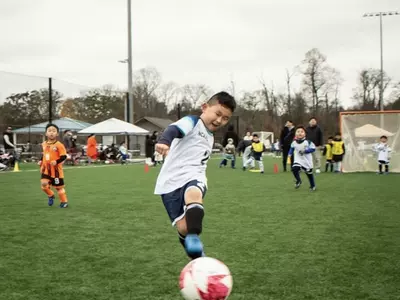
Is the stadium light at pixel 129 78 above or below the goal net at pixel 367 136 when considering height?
above

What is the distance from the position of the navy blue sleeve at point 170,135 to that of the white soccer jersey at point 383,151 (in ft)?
56.3

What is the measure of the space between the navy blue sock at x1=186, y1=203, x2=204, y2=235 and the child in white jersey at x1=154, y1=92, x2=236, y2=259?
0.06 feet

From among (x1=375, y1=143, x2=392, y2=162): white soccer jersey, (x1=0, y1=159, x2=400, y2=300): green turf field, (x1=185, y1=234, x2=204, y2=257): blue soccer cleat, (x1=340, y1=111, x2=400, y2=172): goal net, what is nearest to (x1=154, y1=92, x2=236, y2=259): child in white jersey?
(x1=185, y1=234, x2=204, y2=257): blue soccer cleat

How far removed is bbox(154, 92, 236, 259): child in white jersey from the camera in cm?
428

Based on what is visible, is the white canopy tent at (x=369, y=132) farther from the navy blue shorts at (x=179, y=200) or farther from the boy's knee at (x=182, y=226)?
the boy's knee at (x=182, y=226)

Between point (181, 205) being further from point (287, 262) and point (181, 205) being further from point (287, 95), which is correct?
point (287, 95)

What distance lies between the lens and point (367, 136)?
2092cm

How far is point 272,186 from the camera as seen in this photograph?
14.1 meters

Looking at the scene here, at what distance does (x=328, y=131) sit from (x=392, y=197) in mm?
44728

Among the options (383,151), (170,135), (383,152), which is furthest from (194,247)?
(383,152)

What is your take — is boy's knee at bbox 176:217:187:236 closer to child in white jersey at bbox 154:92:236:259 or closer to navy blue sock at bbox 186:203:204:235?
child in white jersey at bbox 154:92:236:259

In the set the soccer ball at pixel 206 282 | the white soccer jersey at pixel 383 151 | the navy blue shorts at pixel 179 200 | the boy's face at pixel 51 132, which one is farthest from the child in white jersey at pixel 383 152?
the soccer ball at pixel 206 282

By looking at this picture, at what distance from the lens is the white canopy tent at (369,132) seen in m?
20.7

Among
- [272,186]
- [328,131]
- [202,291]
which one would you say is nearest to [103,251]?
[202,291]
